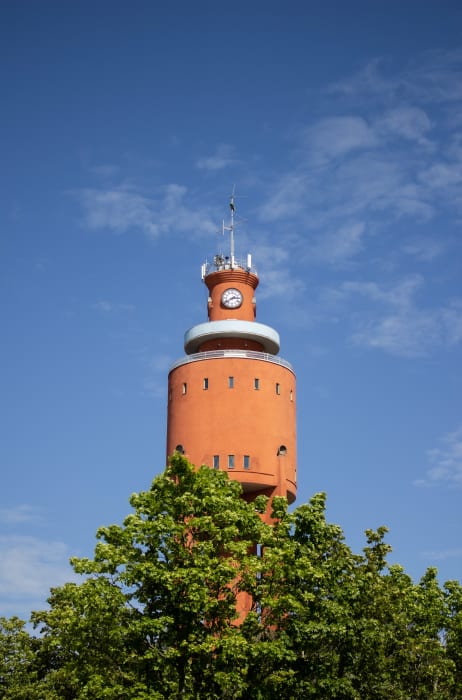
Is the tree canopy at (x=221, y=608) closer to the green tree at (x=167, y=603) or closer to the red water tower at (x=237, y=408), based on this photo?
the green tree at (x=167, y=603)

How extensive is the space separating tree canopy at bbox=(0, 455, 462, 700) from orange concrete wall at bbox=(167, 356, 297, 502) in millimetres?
11756

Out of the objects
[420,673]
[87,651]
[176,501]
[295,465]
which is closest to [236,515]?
[176,501]

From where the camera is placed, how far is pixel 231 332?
58.5m

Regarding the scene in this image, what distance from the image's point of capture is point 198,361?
2227 inches

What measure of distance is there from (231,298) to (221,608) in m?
27.1

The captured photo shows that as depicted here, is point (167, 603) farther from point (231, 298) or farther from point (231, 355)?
point (231, 298)

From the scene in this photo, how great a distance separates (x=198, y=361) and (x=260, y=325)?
17.3 ft

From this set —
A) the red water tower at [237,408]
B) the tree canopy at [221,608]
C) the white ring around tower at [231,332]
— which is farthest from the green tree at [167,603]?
the white ring around tower at [231,332]

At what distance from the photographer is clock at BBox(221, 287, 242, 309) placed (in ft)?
200

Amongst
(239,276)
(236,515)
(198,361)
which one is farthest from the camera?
(239,276)

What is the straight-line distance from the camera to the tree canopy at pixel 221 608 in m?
36.8

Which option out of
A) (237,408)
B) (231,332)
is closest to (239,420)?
(237,408)

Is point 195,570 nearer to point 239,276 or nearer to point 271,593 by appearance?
point 271,593

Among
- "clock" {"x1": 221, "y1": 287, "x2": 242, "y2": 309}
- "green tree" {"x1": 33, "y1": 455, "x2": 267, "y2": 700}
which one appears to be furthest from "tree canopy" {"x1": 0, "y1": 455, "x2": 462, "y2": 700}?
"clock" {"x1": 221, "y1": 287, "x2": 242, "y2": 309}
